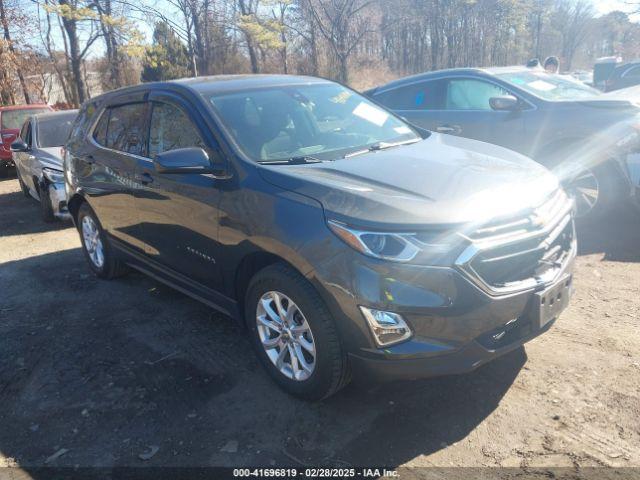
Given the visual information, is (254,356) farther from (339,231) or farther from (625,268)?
(625,268)

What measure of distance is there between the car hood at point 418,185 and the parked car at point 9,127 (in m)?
12.2

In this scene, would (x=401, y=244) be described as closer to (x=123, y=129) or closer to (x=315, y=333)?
(x=315, y=333)

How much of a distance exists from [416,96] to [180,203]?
4.49 metres

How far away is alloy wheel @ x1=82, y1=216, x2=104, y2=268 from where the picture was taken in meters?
5.39

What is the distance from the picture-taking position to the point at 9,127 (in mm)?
13508

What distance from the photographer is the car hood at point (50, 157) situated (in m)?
7.98

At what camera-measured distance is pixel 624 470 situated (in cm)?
247

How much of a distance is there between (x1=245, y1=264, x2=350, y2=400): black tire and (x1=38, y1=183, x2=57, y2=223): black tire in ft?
19.9

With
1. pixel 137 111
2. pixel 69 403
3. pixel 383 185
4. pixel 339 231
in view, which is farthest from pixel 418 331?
pixel 137 111

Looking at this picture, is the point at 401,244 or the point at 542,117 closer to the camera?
the point at 401,244

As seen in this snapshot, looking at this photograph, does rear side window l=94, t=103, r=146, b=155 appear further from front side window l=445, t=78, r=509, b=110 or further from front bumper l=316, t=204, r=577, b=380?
front side window l=445, t=78, r=509, b=110

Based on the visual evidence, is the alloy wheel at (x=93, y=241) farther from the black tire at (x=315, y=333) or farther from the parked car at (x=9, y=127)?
the parked car at (x=9, y=127)

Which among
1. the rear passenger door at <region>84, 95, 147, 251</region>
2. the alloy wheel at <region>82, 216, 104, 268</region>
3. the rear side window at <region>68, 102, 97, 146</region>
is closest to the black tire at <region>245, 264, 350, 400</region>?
the rear passenger door at <region>84, 95, 147, 251</region>

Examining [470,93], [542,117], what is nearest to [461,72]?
[470,93]
